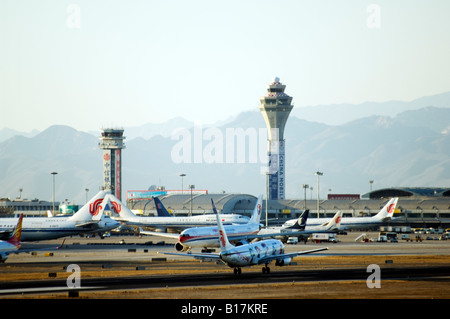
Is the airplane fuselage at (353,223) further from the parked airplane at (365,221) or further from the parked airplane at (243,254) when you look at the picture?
the parked airplane at (243,254)

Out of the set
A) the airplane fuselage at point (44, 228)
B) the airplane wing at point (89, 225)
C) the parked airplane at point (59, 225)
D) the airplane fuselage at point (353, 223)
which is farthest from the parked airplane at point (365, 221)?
the airplane fuselage at point (44, 228)

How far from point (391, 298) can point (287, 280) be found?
15.0m

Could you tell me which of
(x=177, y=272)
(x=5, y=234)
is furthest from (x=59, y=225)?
(x=177, y=272)

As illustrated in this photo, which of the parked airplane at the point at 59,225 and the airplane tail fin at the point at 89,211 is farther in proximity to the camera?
the airplane tail fin at the point at 89,211

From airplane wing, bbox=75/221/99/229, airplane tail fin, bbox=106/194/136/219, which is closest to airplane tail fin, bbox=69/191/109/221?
airplane wing, bbox=75/221/99/229

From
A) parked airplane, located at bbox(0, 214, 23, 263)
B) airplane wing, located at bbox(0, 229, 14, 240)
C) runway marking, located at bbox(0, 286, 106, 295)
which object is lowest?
runway marking, located at bbox(0, 286, 106, 295)

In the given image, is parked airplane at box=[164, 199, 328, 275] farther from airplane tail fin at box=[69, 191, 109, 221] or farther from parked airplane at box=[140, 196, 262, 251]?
airplane tail fin at box=[69, 191, 109, 221]

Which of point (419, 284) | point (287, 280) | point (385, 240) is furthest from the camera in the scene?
point (385, 240)

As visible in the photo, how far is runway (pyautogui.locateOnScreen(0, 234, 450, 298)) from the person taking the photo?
60.9 meters

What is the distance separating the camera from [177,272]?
74.5 m

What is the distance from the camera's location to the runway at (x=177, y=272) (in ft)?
200
